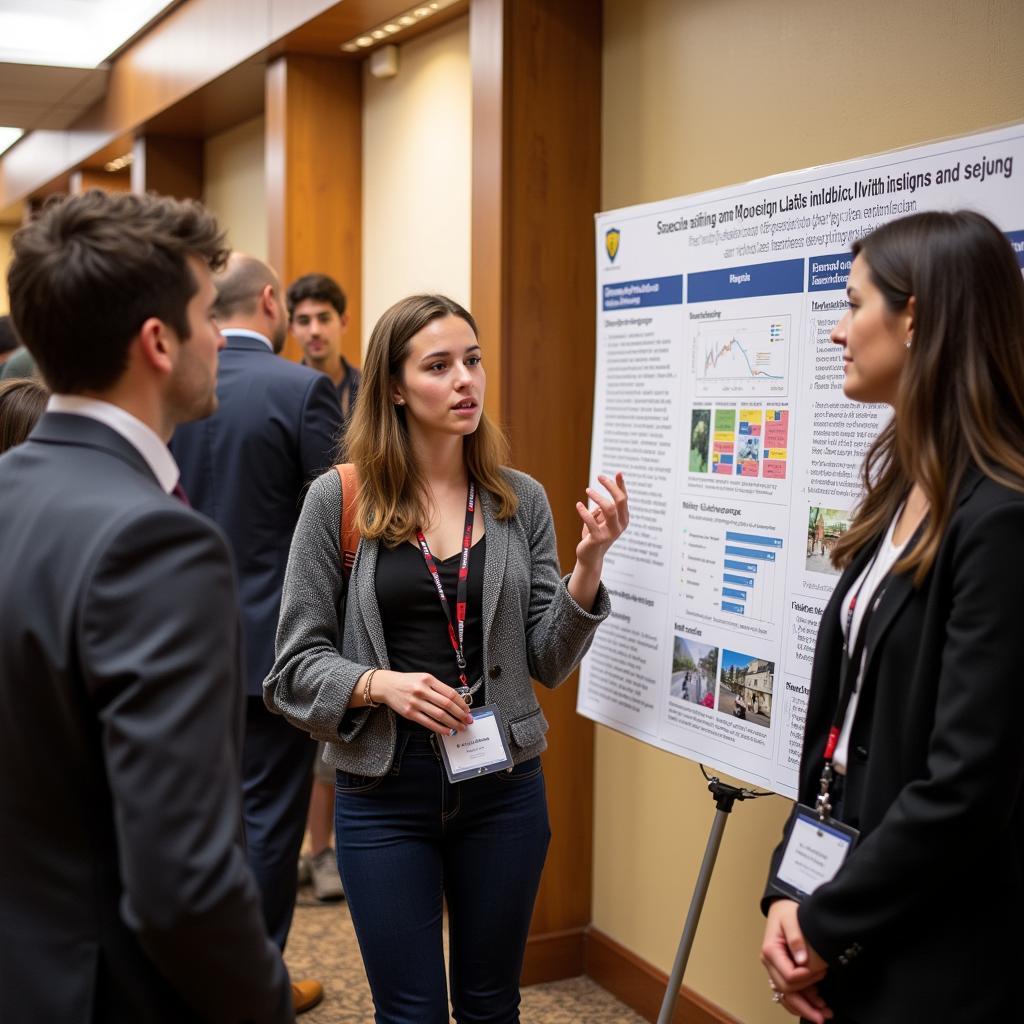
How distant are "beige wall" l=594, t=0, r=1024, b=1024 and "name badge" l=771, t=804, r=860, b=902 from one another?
3.97ft

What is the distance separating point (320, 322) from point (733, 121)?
7.02ft

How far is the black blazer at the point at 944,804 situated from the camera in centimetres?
144

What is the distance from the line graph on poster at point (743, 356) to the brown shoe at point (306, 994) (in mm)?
2095

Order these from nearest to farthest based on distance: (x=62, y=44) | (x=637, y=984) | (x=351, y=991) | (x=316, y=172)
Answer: (x=637, y=984) < (x=351, y=991) < (x=316, y=172) < (x=62, y=44)

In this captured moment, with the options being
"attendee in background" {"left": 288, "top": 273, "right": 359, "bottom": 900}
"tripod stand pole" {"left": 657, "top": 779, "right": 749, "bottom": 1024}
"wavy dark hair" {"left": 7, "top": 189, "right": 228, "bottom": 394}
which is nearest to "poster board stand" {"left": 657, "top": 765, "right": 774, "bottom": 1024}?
"tripod stand pole" {"left": 657, "top": 779, "right": 749, "bottom": 1024}

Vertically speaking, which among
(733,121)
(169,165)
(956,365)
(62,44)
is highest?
(62,44)

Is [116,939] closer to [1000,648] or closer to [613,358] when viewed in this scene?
[1000,648]

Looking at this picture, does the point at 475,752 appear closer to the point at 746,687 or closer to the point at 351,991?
the point at 746,687

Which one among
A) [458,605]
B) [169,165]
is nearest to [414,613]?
[458,605]

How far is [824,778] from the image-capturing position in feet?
5.58

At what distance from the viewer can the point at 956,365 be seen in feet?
5.07

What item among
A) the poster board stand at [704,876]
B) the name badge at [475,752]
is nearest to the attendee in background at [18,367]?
the name badge at [475,752]

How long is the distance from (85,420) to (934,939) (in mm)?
1194

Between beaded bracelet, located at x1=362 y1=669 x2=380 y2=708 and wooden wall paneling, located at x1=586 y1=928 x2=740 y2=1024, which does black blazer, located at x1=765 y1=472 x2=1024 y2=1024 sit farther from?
wooden wall paneling, located at x1=586 y1=928 x2=740 y2=1024
